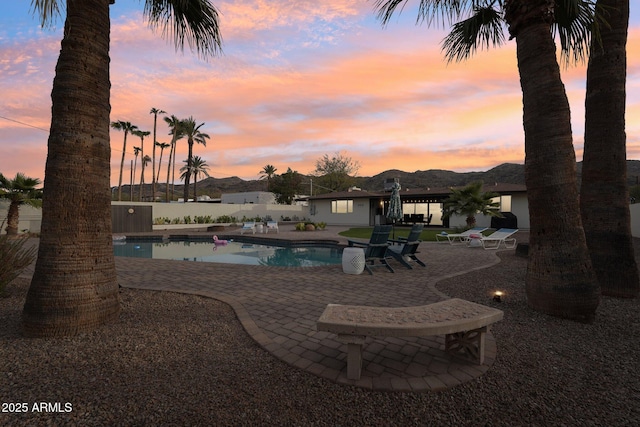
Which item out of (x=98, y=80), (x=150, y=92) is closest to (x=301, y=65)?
(x=150, y=92)

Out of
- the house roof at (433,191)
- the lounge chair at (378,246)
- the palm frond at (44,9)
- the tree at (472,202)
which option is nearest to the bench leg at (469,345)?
the lounge chair at (378,246)

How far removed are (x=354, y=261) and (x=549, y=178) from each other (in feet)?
13.7

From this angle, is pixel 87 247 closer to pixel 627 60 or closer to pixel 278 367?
pixel 278 367

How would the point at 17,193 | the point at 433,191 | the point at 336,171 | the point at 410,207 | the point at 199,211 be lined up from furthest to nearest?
the point at 336,171 < the point at 410,207 < the point at 199,211 < the point at 433,191 < the point at 17,193

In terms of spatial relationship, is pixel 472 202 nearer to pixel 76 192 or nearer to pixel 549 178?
pixel 549 178

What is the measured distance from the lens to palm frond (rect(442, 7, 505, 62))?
6004 mm

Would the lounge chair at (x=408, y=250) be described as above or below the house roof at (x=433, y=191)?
below

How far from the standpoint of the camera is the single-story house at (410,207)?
21.4m

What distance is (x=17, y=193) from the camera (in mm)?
15836

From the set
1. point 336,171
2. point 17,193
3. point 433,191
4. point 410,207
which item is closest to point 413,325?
point 17,193

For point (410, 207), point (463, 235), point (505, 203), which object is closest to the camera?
point (463, 235)

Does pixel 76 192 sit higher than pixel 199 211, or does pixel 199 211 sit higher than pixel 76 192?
pixel 76 192

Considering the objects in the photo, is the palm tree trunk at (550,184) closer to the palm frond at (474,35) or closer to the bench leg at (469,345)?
the bench leg at (469,345)

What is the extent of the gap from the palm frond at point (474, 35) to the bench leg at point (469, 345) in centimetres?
638
